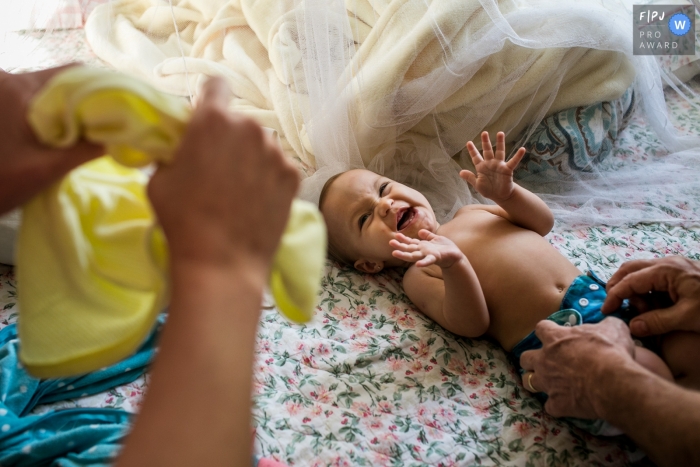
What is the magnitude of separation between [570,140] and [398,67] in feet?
1.91

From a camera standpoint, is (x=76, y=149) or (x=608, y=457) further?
(x=608, y=457)

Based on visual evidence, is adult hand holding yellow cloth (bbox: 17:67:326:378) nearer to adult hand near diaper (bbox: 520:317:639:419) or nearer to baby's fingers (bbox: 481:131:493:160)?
adult hand near diaper (bbox: 520:317:639:419)

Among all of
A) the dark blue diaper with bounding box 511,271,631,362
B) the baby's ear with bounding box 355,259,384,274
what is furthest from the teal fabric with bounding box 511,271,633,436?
the baby's ear with bounding box 355,259,384,274

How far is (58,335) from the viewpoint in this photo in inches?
25.3

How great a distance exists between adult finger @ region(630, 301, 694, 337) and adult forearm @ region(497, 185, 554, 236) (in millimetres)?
410

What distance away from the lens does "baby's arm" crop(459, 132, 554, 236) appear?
138cm

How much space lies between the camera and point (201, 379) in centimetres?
50

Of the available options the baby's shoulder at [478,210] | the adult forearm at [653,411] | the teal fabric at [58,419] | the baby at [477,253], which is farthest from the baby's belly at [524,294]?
the teal fabric at [58,419]

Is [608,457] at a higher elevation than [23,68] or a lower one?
lower

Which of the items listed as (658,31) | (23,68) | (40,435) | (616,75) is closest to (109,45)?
(23,68)

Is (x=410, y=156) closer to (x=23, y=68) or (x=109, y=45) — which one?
(x=109, y=45)

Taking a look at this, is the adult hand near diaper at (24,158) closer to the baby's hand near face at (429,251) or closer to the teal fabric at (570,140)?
the baby's hand near face at (429,251)

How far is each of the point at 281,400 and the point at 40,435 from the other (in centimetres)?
44

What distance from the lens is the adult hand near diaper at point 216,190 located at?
21.0 inches
